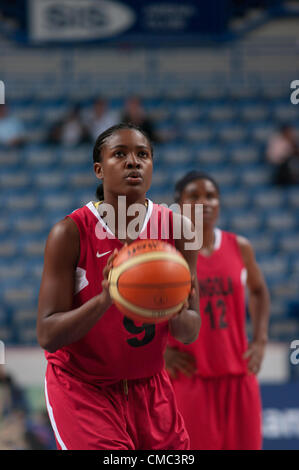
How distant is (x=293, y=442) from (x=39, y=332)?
11.9 ft

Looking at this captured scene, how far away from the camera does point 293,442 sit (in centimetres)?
527

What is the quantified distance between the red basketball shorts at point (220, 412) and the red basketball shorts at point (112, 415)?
3.45 feet

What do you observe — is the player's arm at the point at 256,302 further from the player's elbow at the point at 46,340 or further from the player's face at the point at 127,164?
the player's elbow at the point at 46,340

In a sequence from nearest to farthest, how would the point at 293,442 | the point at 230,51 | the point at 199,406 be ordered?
the point at 199,406 < the point at 293,442 < the point at 230,51

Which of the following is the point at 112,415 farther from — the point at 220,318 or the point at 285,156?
the point at 285,156

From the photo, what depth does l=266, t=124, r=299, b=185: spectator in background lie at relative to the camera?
380 inches

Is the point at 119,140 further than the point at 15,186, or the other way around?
the point at 15,186

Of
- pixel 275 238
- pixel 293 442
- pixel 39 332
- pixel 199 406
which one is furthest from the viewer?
pixel 275 238

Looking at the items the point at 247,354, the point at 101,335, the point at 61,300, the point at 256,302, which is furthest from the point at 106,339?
the point at 256,302

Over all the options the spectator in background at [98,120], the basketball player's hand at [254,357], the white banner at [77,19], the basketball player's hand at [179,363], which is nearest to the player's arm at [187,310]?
the basketball player's hand at [179,363]

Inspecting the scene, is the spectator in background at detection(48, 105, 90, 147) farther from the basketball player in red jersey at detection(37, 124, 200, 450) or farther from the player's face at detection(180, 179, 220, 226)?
the basketball player in red jersey at detection(37, 124, 200, 450)

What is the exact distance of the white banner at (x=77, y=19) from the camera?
1063 centimetres

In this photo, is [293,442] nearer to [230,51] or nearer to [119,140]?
[119,140]

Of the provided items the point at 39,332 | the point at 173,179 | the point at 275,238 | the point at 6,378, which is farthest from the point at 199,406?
the point at 173,179
